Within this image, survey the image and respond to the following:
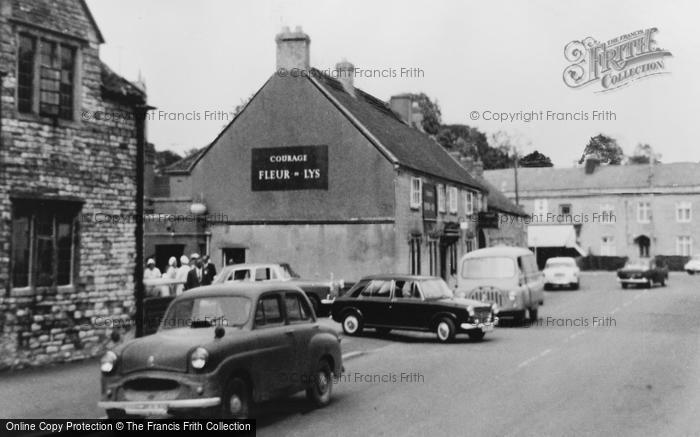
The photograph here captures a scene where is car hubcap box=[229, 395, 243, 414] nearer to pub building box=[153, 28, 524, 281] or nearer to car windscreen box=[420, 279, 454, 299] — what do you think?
car windscreen box=[420, 279, 454, 299]

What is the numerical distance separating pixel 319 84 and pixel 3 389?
20.3 metres

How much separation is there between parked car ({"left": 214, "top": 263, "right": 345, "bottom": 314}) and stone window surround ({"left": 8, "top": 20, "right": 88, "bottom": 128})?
777 centimetres

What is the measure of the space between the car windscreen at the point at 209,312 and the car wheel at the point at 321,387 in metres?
1.56

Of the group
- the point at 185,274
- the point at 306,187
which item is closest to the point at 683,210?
the point at 306,187

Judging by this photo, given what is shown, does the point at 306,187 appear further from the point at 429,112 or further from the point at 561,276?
the point at 429,112

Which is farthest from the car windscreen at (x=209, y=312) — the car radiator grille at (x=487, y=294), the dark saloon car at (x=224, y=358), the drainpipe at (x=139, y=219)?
the car radiator grille at (x=487, y=294)

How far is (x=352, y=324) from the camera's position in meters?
18.0

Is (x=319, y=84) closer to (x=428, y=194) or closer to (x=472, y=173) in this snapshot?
(x=428, y=194)

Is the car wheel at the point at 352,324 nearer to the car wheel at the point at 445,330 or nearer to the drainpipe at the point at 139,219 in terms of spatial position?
the car wheel at the point at 445,330

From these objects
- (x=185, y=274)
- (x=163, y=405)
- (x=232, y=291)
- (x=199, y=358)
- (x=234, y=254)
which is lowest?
(x=163, y=405)

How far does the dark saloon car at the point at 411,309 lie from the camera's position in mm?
16750

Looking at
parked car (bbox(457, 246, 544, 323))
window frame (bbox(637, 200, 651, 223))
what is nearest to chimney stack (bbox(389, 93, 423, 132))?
parked car (bbox(457, 246, 544, 323))

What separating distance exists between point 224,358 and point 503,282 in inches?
564

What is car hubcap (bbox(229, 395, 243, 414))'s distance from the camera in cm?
802
